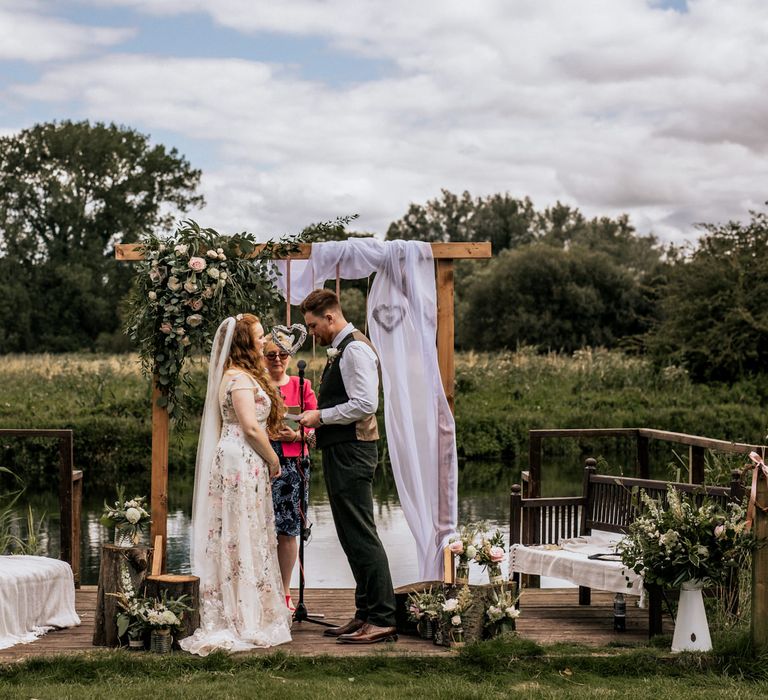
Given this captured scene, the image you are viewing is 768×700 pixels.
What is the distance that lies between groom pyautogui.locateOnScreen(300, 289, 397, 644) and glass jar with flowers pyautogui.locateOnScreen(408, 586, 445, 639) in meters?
0.11

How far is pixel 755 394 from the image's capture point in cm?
2055

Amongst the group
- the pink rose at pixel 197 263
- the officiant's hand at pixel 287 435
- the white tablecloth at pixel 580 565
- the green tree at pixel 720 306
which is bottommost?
the white tablecloth at pixel 580 565

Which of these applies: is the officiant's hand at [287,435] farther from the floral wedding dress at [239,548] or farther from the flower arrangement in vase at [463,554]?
the flower arrangement in vase at [463,554]

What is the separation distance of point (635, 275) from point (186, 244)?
32615 mm

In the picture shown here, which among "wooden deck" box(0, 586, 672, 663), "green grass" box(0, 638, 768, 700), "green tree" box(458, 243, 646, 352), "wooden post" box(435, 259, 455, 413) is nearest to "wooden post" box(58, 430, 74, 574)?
"wooden deck" box(0, 586, 672, 663)

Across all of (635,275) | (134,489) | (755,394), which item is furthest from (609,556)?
(635,275)

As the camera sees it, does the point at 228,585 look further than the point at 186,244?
No

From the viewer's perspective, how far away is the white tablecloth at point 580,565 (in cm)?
600

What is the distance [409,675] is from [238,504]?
118 cm

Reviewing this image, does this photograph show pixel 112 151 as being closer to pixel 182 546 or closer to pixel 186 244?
pixel 182 546

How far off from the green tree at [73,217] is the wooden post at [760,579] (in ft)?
113

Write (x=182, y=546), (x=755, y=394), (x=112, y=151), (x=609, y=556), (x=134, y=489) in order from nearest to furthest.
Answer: (x=609, y=556)
(x=182, y=546)
(x=134, y=489)
(x=755, y=394)
(x=112, y=151)

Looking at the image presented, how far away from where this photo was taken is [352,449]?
5.77 meters

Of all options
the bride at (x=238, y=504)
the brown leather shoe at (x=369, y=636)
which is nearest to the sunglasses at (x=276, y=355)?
the bride at (x=238, y=504)
